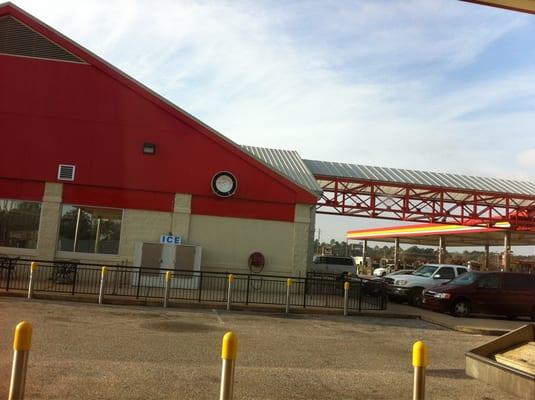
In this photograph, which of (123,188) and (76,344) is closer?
(76,344)

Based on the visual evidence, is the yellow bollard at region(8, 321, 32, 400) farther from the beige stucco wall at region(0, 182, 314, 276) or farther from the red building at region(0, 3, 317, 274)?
the red building at region(0, 3, 317, 274)

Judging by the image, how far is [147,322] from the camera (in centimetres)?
1289

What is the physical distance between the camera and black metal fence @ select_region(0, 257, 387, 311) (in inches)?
667

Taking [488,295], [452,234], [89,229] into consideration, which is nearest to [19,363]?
[488,295]

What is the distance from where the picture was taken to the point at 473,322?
17.0 m

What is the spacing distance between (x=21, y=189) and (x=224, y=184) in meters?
7.97

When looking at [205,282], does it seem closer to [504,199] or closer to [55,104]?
→ [55,104]

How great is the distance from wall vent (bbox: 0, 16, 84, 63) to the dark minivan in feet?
56.9

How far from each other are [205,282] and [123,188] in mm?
5263

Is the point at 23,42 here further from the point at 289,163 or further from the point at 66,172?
the point at 289,163

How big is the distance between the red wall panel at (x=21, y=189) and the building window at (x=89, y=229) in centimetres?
117

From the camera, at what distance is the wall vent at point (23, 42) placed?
71.9 ft

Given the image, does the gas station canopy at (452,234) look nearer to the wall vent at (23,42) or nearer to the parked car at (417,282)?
the parked car at (417,282)

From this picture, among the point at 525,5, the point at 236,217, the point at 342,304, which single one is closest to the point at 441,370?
the point at 525,5
